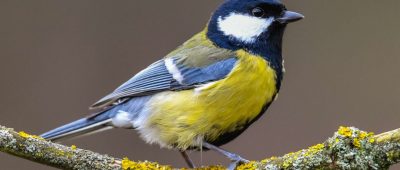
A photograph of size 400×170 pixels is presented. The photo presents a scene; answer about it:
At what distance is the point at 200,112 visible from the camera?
2125mm

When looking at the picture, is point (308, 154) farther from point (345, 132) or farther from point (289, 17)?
point (289, 17)

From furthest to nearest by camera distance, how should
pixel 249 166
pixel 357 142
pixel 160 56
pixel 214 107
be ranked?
pixel 160 56, pixel 214 107, pixel 249 166, pixel 357 142

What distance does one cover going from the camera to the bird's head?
2287mm

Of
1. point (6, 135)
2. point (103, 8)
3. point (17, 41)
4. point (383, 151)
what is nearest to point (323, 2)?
point (103, 8)

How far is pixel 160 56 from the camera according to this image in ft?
10.6

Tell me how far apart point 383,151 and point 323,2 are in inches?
75.3

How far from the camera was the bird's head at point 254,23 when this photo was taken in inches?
90.0

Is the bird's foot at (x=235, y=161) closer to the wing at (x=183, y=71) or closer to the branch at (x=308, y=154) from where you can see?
the branch at (x=308, y=154)

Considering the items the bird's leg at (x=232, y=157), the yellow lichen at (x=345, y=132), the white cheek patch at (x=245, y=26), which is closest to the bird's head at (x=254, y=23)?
the white cheek patch at (x=245, y=26)

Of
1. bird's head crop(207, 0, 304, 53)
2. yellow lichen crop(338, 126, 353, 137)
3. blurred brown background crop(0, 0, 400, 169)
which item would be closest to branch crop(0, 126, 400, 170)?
yellow lichen crop(338, 126, 353, 137)

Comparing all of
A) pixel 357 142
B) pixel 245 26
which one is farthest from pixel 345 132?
pixel 245 26

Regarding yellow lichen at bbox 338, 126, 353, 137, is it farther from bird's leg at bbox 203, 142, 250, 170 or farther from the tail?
the tail

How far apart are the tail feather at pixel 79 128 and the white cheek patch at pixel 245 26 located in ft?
1.80

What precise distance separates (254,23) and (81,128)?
72 centimetres
